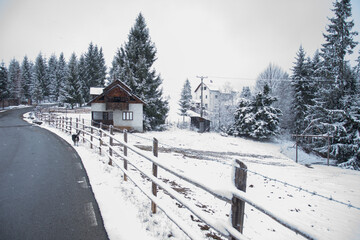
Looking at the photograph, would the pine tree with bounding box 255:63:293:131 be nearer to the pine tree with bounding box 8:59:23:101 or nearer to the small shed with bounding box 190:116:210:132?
the small shed with bounding box 190:116:210:132

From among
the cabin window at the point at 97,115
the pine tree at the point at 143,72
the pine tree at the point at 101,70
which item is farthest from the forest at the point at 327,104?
the pine tree at the point at 101,70

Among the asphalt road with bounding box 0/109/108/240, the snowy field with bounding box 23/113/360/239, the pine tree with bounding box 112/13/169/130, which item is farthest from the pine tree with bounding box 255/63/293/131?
the asphalt road with bounding box 0/109/108/240

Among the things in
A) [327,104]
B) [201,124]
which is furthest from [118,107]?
[327,104]

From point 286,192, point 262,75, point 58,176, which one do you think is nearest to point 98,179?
point 58,176

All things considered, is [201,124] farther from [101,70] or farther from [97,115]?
[101,70]

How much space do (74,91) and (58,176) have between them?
48586mm

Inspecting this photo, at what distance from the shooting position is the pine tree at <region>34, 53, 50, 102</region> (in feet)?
188

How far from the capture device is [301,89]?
30.2 meters

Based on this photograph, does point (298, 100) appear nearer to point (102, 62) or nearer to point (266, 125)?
point (266, 125)

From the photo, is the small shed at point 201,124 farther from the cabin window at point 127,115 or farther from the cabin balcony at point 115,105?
the cabin balcony at point 115,105

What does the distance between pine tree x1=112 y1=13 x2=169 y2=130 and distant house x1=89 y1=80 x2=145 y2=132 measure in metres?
2.07

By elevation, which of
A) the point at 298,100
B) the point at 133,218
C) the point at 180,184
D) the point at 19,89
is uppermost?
the point at 19,89

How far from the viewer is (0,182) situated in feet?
16.0

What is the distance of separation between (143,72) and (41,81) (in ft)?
167
